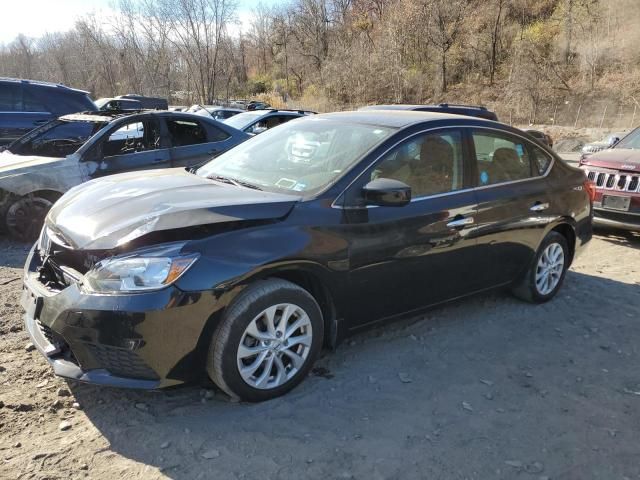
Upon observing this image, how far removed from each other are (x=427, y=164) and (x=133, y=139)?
4666mm

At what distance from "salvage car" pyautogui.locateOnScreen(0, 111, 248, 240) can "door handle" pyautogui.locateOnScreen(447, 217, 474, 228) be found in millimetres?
4500

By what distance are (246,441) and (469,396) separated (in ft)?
4.72

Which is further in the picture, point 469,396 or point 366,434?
point 469,396

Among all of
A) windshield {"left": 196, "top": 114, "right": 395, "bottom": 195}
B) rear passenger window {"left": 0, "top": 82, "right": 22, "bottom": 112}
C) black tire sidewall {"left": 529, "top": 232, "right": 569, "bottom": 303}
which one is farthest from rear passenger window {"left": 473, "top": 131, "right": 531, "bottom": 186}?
rear passenger window {"left": 0, "top": 82, "right": 22, "bottom": 112}

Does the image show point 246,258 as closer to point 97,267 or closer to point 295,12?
point 97,267

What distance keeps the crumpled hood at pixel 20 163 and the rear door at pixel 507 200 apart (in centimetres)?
505

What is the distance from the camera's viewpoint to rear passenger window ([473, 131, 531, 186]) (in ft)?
13.8

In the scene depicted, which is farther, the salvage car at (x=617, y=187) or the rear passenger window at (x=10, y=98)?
the rear passenger window at (x=10, y=98)

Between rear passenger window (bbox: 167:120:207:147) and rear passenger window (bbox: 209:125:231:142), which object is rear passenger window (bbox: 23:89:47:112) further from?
rear passenger window (bbox: 209:125:231:142)

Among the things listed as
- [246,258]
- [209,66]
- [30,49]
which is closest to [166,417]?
[246,258]

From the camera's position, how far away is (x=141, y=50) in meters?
38.4

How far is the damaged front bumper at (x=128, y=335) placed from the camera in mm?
2668

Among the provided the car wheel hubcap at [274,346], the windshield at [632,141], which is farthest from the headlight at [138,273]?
the windshield at [632,141]

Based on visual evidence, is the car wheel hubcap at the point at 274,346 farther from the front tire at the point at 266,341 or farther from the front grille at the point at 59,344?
the front grille at the point at 59,344
